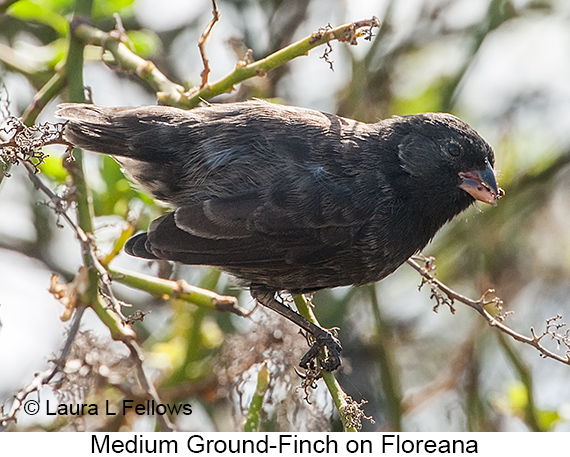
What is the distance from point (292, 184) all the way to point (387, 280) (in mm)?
1592

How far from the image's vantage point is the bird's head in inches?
138

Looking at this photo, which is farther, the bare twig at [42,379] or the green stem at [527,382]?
the green stem at [527,382]

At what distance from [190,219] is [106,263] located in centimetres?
47

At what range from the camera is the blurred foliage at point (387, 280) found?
376cm

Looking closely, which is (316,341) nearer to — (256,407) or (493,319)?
(256,407)

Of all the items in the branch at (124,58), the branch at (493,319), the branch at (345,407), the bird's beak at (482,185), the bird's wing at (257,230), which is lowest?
the branch at (345,407)

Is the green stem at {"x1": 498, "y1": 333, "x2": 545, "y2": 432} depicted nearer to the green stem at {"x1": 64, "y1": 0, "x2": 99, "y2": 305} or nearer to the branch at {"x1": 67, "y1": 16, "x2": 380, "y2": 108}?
the branch at {"x1": 67, "y1": 16, "x2": 380, "y2": 108}

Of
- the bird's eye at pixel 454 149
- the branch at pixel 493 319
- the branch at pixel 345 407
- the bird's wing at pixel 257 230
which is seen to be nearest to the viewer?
the branch at pixel 345 407

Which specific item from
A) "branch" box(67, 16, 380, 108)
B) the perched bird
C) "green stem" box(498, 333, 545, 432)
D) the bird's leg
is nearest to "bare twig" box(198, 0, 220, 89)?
"branch" box(67, 16, 380, 108)

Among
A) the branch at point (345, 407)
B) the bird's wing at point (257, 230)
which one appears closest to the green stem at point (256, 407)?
the branch at point (345, 407)

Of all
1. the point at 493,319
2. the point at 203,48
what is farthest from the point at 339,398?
the point at 203,48

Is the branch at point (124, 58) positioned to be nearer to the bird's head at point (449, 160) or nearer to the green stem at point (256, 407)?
the bird's head at point (449, 160)

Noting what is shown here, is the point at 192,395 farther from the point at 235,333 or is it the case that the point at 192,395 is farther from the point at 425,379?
the point at 425,379
